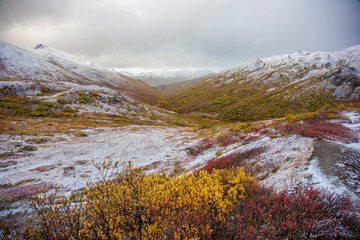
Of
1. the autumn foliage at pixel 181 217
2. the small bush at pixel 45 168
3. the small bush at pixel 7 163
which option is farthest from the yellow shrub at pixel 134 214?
the small bush at pixel 7 163

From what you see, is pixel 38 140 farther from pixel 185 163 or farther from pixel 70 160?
pixel 185 163

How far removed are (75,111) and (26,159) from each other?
4066 cm

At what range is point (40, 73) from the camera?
91.0 metres

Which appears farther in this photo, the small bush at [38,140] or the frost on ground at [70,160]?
the small bush at [38,140]

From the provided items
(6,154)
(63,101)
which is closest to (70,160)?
(6,154)

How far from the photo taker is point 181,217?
410 centimetres

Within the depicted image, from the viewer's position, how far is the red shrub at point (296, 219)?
3.75 meters

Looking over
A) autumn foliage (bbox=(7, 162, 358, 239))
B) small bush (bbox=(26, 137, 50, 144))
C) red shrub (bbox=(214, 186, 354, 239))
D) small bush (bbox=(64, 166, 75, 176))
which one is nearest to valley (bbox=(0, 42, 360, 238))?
small bush (bbox=(26, 137, 50, 144))

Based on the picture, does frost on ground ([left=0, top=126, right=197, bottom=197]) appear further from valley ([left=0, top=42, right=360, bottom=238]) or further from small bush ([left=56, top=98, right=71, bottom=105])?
small bush ([left=56, top=98, right=71, bottom=105])

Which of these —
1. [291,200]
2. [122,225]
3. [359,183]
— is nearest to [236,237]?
[291,200]

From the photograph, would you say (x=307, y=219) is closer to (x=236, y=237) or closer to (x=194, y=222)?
(x=236, y=237)

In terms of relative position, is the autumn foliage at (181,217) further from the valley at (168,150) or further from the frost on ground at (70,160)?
the frost on ground at (70,160)

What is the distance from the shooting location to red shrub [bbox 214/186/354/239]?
148 inches

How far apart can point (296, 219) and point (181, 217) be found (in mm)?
3073
